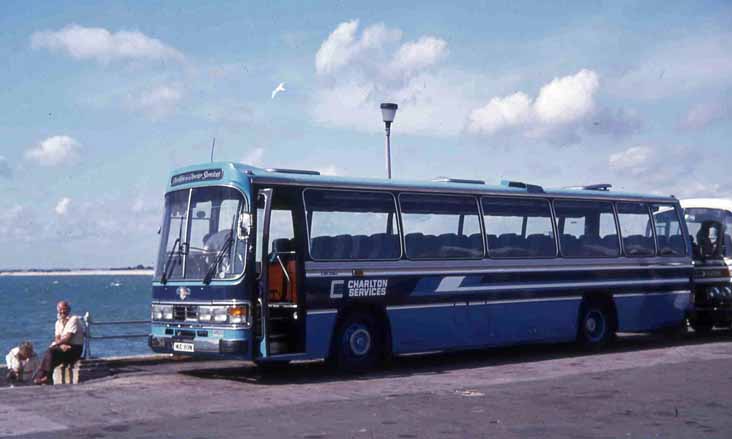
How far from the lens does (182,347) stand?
14984 mm

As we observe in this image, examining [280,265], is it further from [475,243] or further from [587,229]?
[587,229]

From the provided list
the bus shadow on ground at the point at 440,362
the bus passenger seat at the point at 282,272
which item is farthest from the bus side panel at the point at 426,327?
the bus passenger seat at the point at 282,272

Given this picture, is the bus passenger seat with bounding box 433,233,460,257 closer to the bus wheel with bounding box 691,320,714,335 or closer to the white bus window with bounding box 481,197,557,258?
the white bus window with bounding box 481,197,557,258

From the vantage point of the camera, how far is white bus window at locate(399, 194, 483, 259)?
16.8 m

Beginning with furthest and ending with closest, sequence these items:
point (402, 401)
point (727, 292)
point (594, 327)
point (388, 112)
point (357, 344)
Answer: point (388, 112)
point (727, 292)
point (594, 327)
point (357, 344)
point (402, 401)

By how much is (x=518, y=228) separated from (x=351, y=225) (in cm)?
404

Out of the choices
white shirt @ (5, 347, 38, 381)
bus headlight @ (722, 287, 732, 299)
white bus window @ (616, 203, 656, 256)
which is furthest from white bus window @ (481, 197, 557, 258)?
white shirt @ (5, 347, 38, 381)

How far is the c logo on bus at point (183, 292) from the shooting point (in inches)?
592

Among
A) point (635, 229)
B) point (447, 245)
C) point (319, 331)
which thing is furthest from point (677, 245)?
point (319, 331)

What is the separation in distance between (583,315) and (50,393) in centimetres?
1053

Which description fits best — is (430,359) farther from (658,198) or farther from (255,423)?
(255,423)

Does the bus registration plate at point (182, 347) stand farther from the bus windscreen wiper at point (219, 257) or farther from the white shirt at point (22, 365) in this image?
the white shirt at point (22, 365)

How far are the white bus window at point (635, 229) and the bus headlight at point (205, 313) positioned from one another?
9.49 metres

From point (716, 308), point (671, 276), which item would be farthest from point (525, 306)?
point (716, 308)
